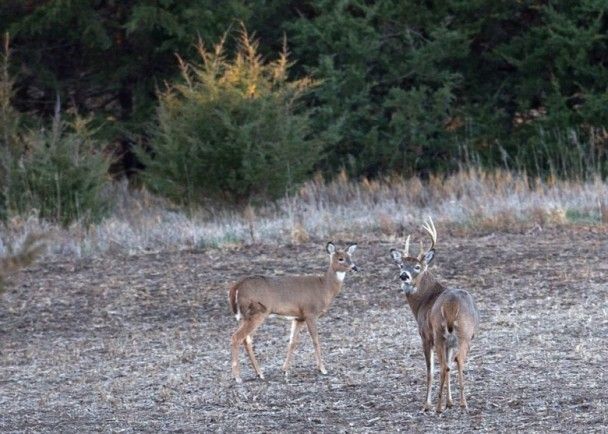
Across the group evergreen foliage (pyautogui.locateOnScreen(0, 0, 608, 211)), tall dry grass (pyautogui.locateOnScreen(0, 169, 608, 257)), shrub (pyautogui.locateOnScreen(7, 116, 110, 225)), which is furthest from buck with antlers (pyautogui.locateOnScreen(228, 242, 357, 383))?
evergreen foliage (pyautogui.locateOnScreen(0, 0, 608, 211))

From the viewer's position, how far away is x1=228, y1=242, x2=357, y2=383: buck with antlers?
10.3 meters

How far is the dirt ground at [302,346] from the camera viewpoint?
891 cm

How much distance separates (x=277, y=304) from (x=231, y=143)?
9696 millimetres

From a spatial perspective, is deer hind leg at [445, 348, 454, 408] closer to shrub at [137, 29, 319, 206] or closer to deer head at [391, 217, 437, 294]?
deer head at [391, 217, 437, 294]

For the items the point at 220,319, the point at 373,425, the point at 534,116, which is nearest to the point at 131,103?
the point at 534,116

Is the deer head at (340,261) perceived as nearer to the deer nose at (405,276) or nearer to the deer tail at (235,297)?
the deer tail at (235,297)

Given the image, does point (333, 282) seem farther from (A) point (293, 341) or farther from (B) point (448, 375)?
(B) point (448, 375)

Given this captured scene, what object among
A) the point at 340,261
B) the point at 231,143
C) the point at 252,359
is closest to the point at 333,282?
the point at 340,261

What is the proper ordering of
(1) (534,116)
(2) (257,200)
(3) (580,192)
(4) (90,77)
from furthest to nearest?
1. (4) (90,77)
2. (1) (534,116)
3. (2) (257,200)
4. (3) (580,192)

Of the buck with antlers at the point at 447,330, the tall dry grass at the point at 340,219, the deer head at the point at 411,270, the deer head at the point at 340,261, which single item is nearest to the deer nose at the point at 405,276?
the deer head at the point at 411,270

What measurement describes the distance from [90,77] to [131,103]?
106 centimetres

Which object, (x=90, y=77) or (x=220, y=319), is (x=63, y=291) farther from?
(x=90, y=77)

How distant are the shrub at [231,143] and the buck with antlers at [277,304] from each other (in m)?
9.07

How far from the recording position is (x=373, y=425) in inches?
333
